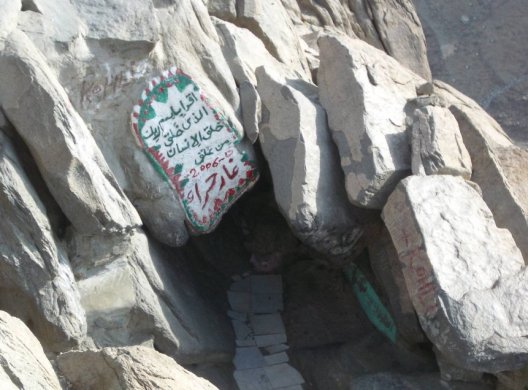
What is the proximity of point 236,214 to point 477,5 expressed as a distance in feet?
18.7

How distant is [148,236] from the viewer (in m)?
5.74

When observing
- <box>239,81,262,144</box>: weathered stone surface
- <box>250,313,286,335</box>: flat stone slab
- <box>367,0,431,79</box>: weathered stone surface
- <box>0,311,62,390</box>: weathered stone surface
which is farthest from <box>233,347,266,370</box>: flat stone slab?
<box>367,0,431,79</box>: weathered stone surface

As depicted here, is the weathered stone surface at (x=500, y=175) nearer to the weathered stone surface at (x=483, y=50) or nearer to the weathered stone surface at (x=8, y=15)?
the weathered stone surface at (x=8, y=15)

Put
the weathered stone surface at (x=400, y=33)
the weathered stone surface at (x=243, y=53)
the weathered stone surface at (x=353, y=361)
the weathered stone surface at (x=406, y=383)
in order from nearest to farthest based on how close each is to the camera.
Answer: the weathered stone surface at (x=406, y=383)
the weathered stone surface at (x=353, y=361)
the weathered stone surface at (x=243, y=53)
the weathered stone surface at (x=400, y=33)

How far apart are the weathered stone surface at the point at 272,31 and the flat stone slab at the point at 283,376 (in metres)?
2.11

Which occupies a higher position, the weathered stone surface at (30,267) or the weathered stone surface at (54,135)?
the weathered stone surface at (54,135)

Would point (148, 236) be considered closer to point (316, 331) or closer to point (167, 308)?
point (167, 308)

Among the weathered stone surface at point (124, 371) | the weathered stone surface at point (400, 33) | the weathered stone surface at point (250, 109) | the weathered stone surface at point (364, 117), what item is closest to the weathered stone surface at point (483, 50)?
the weathered stone surface at point (400, 33)

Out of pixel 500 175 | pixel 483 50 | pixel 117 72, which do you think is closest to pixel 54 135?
pixel 117 72

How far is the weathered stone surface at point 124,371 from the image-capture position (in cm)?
363

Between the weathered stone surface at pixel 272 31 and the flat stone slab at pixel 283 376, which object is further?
the weathered stone surface at pixel 272 31

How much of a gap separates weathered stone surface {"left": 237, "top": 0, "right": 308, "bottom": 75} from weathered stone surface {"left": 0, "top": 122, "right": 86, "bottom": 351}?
2.40m

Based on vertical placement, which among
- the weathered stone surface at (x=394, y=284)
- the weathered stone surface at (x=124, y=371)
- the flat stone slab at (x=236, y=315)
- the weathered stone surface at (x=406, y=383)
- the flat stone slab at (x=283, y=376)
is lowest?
the flat stone slab at (x=283, y=376)

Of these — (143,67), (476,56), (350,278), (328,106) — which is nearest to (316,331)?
(350,278)
